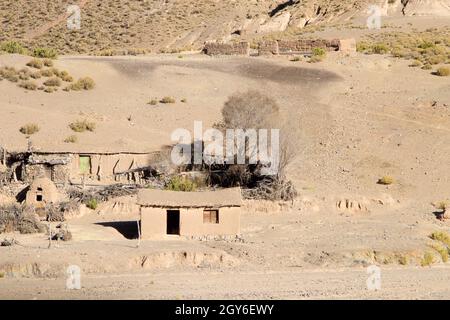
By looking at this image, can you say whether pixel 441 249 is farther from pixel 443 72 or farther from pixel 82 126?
pixel 443 72

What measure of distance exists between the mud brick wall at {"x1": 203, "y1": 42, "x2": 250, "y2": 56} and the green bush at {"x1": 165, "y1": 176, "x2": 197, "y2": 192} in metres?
23.2

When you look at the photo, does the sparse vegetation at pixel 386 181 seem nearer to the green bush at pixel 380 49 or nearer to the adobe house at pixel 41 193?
the adobe house at pixel 41 193

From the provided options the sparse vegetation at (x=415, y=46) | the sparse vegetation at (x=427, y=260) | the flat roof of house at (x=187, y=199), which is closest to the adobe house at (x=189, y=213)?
the flat roof of house at (x=187, y=199)

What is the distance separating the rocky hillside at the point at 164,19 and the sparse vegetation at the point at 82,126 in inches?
1044

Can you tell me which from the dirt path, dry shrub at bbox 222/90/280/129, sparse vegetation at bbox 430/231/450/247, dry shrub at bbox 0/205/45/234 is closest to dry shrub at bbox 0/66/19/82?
dry shrub at bbox 222/90/280/129

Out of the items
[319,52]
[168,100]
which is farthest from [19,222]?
[319,52]

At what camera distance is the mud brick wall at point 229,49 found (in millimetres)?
64188

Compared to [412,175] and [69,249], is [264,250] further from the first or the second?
[412,175]

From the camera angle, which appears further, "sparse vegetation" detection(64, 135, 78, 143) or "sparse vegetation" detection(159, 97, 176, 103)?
"sparse vegetation" detection(159, 97, 176, 103)

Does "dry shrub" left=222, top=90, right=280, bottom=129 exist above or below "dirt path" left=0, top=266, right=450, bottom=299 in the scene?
above

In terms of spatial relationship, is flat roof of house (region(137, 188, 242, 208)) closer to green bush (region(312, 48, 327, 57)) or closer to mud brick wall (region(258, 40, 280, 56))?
green bush (region(312, 48, 327, 57))

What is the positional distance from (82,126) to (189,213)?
47.1 ft

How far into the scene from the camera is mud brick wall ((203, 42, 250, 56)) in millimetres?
64188

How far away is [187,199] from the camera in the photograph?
36.2 metres
